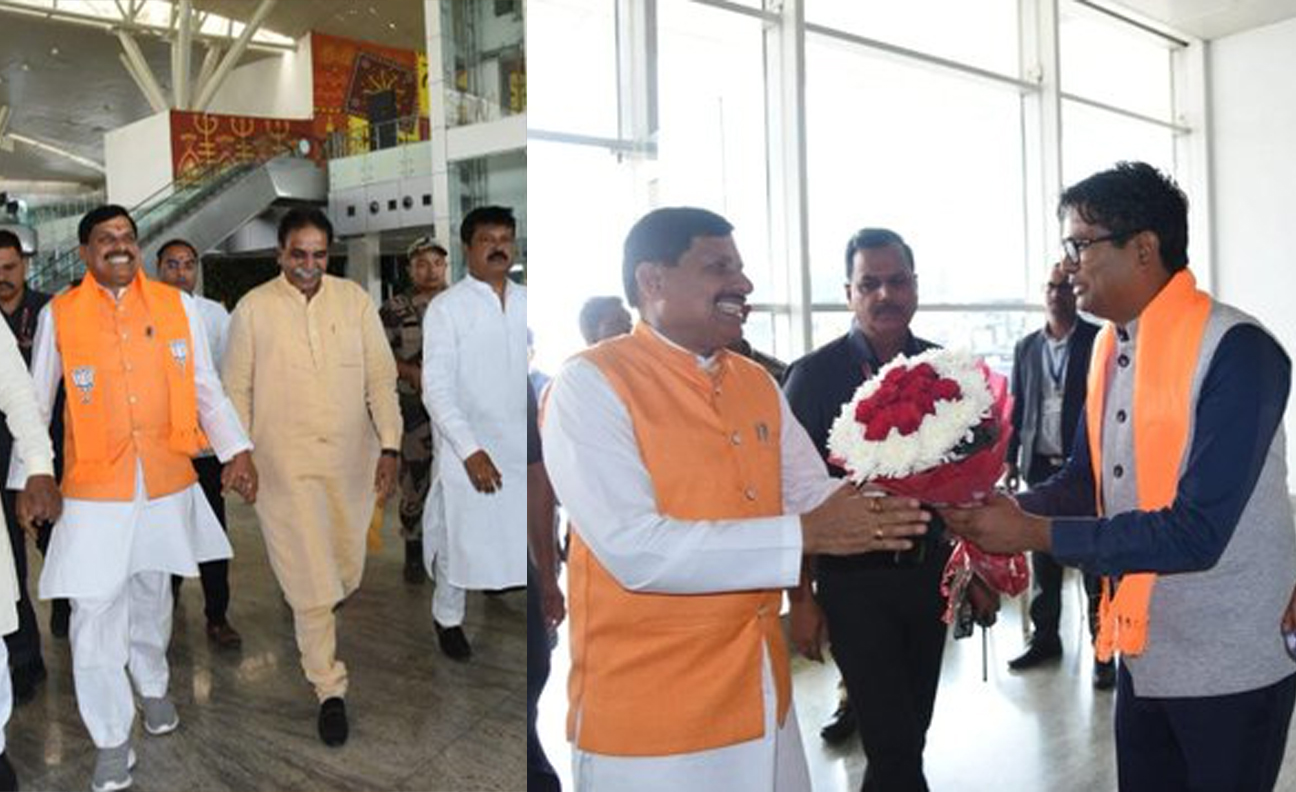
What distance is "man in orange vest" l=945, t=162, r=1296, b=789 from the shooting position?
64.8 inches

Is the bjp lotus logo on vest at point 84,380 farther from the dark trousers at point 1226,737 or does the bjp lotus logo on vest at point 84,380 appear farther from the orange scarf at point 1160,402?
the dark trousers at point 1226,737

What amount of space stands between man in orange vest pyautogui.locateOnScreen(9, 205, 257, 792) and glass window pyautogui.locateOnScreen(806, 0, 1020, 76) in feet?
11.0

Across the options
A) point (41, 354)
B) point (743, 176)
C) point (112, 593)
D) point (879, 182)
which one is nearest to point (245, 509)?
point (112, 593)

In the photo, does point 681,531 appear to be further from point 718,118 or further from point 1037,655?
point 1037,655

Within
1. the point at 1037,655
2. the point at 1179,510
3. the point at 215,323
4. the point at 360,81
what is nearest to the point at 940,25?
the point at 1037,655

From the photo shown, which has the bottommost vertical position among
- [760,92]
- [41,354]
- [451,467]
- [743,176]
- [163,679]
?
[163,679]

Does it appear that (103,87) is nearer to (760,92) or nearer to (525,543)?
(525,543)

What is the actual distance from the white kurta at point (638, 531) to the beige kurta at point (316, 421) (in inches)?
14.9

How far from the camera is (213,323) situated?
1.52 m

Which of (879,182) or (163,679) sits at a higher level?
(879,182)

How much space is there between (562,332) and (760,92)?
2.85ft

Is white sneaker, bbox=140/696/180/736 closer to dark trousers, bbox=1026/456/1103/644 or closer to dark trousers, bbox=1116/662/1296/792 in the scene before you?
dark trousers, bbox=1116/662/1296/792

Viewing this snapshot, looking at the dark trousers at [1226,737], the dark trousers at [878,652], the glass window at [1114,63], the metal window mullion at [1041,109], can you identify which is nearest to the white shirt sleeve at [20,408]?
the dark trousers at [878,652]

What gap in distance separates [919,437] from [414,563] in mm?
864
